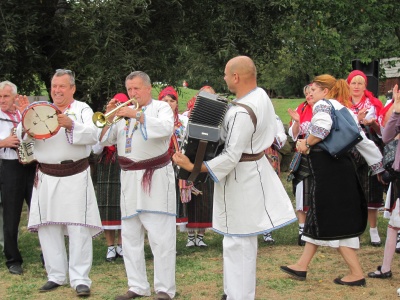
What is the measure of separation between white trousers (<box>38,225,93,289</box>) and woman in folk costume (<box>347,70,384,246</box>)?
3.46 m

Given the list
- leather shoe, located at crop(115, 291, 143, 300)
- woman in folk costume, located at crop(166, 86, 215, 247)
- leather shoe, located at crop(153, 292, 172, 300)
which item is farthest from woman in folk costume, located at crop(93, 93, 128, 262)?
leather shoe, located at crop(153, 292, 172, 300)

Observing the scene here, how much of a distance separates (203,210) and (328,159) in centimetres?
253

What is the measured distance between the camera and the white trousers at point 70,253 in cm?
622

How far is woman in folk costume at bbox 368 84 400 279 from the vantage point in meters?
5.77

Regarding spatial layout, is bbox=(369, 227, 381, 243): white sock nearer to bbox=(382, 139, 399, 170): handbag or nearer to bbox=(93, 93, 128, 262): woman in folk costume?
bbox=(382, 139, 399, 170): handbag

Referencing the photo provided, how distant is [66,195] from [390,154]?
9.99 ft

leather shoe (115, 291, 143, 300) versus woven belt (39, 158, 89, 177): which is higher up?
woven belt (39, 158, 89, 177)

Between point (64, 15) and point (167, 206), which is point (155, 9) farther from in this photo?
point (167, 206)

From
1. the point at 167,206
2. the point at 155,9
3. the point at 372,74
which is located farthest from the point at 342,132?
the point at 372,74

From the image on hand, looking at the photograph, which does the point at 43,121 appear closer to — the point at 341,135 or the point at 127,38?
the point at 341,135

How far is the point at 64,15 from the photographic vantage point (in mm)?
9359

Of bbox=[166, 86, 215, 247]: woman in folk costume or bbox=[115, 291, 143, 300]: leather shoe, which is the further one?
bbox=[166, 86, 215, 247]: woman in folk costume

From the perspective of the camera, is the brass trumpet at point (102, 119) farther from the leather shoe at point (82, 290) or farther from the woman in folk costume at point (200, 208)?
the woman in folk costume at point (200, 208)

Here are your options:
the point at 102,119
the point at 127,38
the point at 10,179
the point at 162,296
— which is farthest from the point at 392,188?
the point at 127,38
